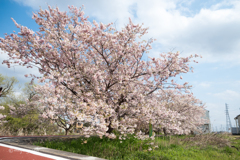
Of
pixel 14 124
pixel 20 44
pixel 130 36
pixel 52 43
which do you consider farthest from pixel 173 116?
pixel 14 124

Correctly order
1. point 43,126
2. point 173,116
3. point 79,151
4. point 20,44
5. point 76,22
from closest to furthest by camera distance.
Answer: point 79,151, point 20,44, point 173,116, point 76,22, point 43,126

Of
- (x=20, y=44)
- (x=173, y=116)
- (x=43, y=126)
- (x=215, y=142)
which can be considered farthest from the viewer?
(x=43, y=126)

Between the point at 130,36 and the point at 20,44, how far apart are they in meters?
5.74

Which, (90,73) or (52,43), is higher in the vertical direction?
(52,43)

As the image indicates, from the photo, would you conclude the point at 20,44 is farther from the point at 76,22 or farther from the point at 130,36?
the point at 130,36

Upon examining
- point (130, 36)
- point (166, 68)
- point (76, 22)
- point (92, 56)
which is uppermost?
point (76, 22)

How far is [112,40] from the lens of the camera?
8008 millimetres

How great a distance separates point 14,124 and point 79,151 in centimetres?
1673

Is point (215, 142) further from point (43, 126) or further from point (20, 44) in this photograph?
point (43, 126)

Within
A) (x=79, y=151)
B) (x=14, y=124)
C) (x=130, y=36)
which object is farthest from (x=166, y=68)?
(x=14, y=124)

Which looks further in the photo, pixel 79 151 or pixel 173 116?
pixel 173 116

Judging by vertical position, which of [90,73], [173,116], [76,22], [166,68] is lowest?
[173,116]

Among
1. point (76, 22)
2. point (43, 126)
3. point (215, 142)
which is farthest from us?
point (43, 126)

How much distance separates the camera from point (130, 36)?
8461mm
